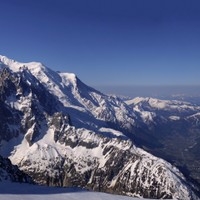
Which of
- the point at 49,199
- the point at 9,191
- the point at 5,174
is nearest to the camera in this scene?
the point at 49,199

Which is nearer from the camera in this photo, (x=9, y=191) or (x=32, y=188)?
(x=9, y=191)

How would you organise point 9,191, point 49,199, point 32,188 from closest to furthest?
point 49,199
point 9,191
point 32,188

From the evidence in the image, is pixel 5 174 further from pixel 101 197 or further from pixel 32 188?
pixel 101 197

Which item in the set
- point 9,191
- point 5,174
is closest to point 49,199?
point 9,191

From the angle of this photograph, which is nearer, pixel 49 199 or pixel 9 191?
pixel 49 199

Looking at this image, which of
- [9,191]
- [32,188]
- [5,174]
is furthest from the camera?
[5,174]

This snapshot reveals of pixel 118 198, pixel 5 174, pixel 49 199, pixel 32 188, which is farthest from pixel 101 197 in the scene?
pixel 5 174

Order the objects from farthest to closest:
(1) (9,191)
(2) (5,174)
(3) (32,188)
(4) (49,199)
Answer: (2) (5,174) → (3) (32,188) → (1) (9,191) → (4) (49,199)

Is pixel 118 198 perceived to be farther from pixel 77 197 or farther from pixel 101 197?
pixel 77 197
